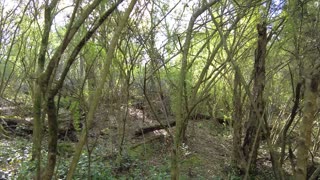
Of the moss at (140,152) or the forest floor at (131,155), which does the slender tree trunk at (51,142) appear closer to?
Answer: the forest floor at (131,155)

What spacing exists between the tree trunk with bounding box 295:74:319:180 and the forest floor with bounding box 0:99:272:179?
2.86 m

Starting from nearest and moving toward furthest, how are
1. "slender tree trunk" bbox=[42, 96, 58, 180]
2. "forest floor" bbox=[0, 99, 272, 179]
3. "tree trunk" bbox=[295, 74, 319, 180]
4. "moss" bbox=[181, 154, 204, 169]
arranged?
"tree trunk" bbox=[295, 74, 319, 180] < "slender tree trunk" bbox=[42, 96, 58, 180] < "forest floor" bbox=[0, 99, 272, 179] < "moss" bbox=[181, 154, 204, 169]

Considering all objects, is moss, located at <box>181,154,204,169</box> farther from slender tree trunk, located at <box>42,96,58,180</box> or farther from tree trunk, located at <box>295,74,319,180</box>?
tree trunk, located at <box>295,74,319,180</box>

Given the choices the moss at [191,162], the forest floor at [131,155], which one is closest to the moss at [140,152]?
the forest floor at [131,155]

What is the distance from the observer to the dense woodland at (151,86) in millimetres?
2768

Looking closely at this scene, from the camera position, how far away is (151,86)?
7.24 m

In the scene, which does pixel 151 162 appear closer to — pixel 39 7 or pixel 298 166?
pixel 39 7

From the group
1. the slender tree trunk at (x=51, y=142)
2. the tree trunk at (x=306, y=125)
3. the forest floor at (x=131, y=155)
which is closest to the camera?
the tree trunk at (x=306, y=125)

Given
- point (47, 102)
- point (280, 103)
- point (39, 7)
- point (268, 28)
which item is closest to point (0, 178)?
point (47, 102)

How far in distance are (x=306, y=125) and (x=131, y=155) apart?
4.93 m

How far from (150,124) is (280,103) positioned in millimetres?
3575

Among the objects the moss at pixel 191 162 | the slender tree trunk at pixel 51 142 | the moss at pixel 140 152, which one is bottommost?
the moss at pixel 191 162

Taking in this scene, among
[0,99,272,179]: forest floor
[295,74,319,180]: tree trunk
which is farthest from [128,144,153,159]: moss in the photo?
[295,74,319,180]: tree trunk

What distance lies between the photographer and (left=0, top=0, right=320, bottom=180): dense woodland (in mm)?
2768
